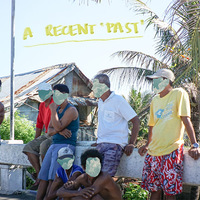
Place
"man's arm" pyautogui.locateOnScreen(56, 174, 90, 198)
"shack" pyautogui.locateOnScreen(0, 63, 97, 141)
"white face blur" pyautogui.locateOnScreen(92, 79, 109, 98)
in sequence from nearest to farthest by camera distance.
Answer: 1. "man's arm" pyautogui.locateOnScreen(56, 174, 90, 198)
2. "white face blur" pyautogui.locateOnScreen(92, 79, 109, 98)
3. "shack" pyautogui.locateOnScreen(0, 63, 97, 141)

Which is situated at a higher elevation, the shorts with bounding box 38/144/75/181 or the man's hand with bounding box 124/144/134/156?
the man's hand with bounding box 124/144/134/156

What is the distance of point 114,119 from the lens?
15.1 feet

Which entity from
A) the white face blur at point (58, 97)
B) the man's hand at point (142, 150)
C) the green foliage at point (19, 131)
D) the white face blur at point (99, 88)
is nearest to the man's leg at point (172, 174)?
the man's hand at point (142, 150)

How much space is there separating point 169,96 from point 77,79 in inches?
505

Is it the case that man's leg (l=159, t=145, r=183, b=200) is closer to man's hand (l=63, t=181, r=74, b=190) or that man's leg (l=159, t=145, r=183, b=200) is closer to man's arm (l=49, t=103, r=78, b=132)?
man's hand (l=63, t=181, r=74, b=190)

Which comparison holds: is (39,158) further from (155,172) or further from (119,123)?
(155,172)

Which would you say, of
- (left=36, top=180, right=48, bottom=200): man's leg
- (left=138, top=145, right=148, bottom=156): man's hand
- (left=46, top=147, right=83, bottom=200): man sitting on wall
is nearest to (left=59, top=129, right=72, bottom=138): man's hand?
(left=46, top=147, right=83, bottom=200): man sitting on wall

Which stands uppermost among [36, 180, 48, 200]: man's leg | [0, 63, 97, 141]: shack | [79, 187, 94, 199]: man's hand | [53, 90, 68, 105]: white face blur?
[0, 63, 97, 141]: shack

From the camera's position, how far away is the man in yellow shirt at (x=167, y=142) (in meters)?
3.96

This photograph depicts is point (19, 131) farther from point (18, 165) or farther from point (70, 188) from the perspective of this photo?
point (70, 188)

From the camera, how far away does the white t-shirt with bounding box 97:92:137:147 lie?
15.0ft

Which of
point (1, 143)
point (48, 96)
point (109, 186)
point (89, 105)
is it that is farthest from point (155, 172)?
point (89, 105)

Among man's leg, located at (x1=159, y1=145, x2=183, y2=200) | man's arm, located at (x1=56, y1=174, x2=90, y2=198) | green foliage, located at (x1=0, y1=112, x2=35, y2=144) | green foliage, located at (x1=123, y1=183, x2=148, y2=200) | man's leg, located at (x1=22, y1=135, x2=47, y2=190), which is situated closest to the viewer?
man's leg, located at (x1=159, y1=145, x2=183, y2=200)

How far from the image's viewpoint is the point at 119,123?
4.62 meters
